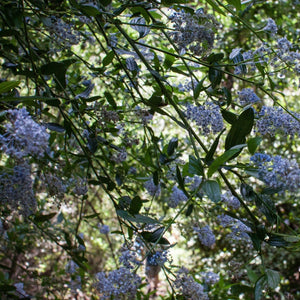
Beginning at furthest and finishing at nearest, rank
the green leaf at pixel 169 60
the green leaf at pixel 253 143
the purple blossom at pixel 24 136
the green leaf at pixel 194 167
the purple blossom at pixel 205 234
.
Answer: the purple blossom at pixel 205 234
the green leaf at pixel 169 60
the green leaf at pixel 253 143
the green leaf at pixel 194 167
the purple blossom at pixel 24 136

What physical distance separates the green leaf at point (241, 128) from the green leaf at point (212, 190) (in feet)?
0.43

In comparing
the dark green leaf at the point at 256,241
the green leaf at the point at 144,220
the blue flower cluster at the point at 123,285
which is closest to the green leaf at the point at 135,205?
the green leaf at the point at 144,220

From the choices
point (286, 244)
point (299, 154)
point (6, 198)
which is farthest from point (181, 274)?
point (299, 154)

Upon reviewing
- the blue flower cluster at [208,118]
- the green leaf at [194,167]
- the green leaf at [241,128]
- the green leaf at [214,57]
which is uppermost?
the green leaf at [214,57]

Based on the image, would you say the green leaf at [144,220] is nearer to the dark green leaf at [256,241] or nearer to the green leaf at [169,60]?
the dark green leaf at [256,241]

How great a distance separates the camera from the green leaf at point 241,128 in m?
0.80

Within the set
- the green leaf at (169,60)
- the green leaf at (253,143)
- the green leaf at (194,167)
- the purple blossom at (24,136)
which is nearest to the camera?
the purple blossom at (24,136)

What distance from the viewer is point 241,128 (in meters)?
0.80

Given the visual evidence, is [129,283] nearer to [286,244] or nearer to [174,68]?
[286,244]

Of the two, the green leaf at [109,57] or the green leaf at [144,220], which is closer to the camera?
the green leaf at [144,220]

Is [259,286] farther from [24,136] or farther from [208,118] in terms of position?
[24,136]

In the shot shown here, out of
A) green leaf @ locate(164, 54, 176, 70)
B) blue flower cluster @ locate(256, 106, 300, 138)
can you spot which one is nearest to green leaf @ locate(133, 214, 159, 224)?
blue flower cluster @ locate(256, 106, 300, 138)

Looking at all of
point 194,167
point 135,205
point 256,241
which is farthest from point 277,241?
point 135,205

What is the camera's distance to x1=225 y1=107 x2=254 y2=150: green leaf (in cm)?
80
